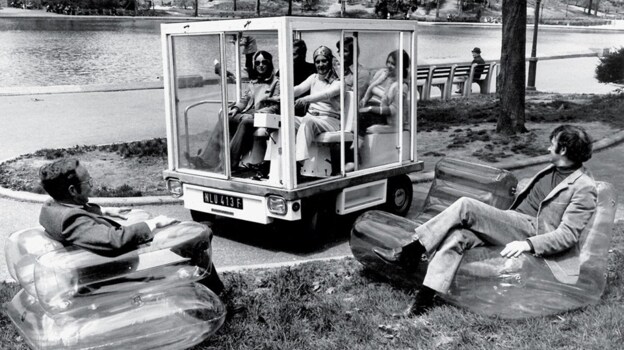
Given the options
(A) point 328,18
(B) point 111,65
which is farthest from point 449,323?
(B) point 111,65

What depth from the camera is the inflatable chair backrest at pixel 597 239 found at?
457 centimetres

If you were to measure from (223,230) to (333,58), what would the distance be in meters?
1.99

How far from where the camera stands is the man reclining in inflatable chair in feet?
13.2

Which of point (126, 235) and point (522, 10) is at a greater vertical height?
point (522, 10)

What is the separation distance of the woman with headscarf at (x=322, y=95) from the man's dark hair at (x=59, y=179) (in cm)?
272

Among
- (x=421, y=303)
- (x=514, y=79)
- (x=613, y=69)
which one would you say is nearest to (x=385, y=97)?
(x=421, y=303)

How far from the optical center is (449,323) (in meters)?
4.46

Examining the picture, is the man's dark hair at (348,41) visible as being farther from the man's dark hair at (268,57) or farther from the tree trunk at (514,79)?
the tree trunk at (514,79)

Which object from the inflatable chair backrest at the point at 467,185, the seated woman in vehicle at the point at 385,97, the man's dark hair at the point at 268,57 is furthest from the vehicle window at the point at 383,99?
the man's dark hair at the point at 268,57

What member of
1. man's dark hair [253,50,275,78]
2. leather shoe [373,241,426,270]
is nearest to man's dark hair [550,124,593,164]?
leather shoe [373,241,426,270]

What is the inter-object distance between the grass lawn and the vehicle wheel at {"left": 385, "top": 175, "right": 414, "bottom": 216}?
7.16 ft

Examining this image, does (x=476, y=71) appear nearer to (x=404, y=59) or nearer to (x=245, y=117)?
(x=404, y=59)

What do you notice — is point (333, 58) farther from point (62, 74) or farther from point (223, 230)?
point (62, 74)

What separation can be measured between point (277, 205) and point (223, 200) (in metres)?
0.62
